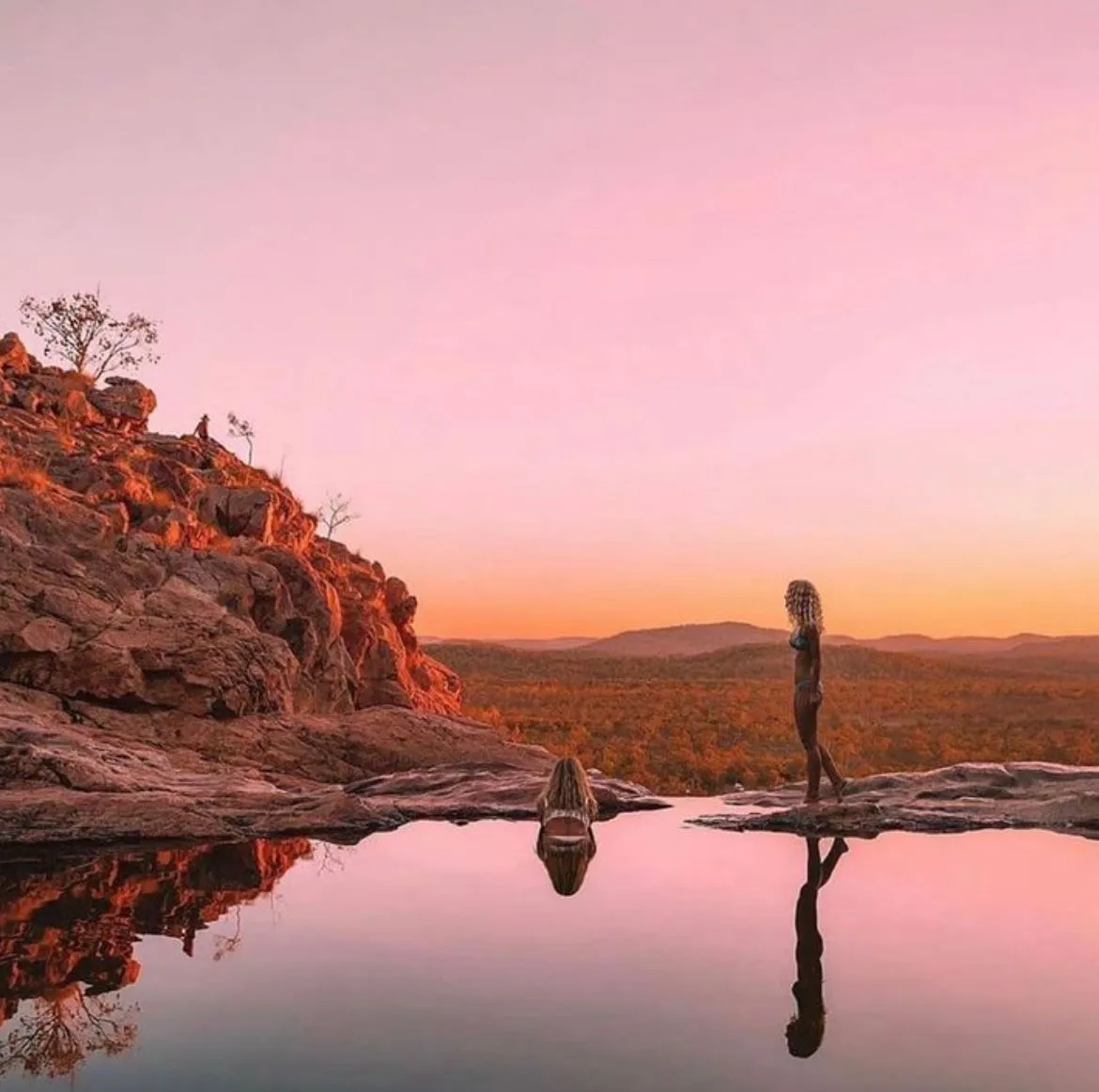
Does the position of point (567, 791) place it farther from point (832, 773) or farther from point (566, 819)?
point (832, 773)

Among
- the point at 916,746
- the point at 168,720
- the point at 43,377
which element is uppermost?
the point at 43,377

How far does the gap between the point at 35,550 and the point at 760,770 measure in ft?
57.6

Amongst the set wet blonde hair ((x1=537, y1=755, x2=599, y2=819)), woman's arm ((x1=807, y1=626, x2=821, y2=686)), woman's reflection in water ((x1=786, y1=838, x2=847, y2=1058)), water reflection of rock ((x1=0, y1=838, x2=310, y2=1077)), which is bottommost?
woman's reflection in water ((x1=786, y1=838, x2=847, y2=1058))

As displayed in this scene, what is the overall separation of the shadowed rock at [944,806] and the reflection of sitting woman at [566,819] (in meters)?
2.46

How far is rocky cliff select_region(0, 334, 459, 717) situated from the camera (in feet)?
59.4

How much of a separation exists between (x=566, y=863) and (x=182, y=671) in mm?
9868

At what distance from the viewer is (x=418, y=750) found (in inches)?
752

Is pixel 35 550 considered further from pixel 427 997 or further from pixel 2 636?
pixel 427 997

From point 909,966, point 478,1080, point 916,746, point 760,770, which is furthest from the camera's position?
point 916,746

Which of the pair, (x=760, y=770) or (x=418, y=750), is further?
(x=760, y=770)

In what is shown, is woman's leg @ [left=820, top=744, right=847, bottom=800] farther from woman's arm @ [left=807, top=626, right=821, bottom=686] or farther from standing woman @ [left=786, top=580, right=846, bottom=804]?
woman's arm @ [left=807, top=626, right=821, bottom=686]

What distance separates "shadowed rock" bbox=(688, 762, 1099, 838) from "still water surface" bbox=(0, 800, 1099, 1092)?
2.02m

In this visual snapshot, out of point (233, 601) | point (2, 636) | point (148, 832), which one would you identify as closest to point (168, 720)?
point (2, 636)

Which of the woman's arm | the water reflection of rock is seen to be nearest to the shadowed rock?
the woman's arm
